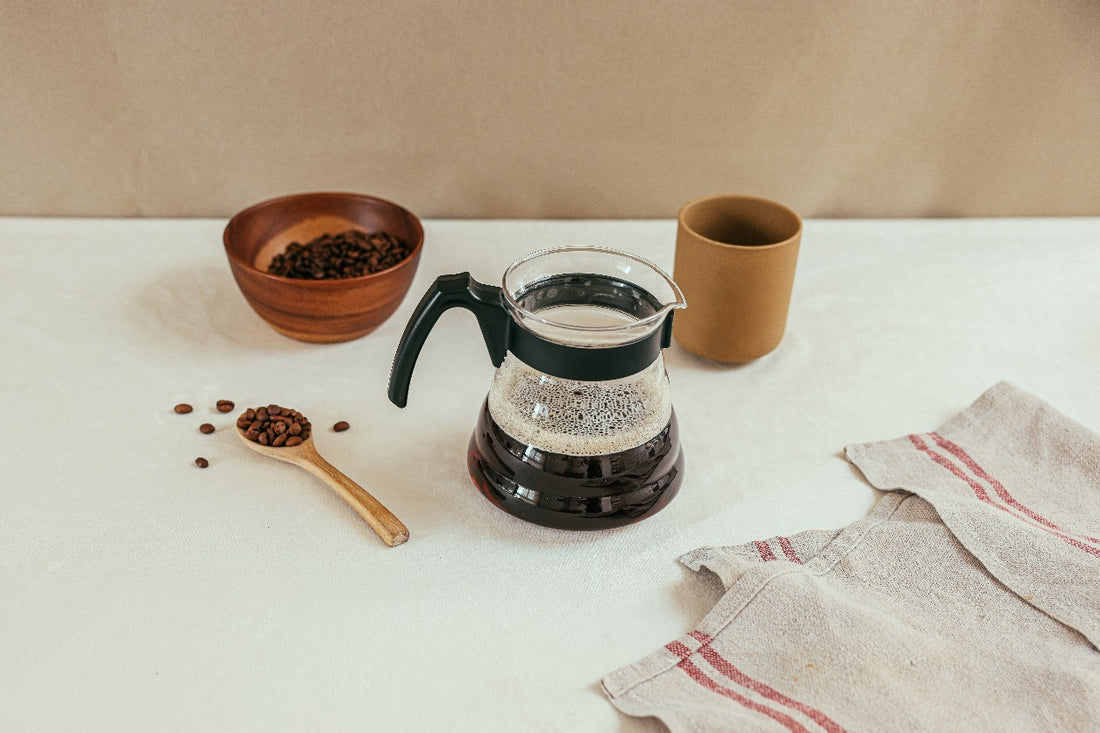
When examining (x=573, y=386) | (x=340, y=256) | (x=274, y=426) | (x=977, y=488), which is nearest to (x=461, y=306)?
(x=573, y=386)

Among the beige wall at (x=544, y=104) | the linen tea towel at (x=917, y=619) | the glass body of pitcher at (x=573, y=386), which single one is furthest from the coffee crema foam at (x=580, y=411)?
the beige wall at (x=544, y=104)

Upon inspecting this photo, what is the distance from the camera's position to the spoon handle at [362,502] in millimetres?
675

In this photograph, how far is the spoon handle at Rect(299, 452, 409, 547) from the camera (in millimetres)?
675

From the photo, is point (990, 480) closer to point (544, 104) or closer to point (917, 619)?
point (917, 619)

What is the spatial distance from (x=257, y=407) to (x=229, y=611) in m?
0.25

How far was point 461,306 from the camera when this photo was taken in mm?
657

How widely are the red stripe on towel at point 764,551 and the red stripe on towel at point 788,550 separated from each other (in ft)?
0.03

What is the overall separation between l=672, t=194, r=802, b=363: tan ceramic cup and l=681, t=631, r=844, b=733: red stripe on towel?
0.35 metres

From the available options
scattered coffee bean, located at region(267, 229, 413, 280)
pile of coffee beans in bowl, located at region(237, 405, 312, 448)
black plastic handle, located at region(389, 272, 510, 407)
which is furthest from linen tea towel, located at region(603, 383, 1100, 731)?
scattered coffee bean, located at region(267, 229, 413, 280)

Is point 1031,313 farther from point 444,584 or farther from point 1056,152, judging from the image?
point 444,584

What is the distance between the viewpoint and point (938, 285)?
3.45 feet

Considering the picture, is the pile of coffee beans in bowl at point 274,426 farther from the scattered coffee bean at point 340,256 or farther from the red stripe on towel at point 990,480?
the red stripe on towel at point 990,480

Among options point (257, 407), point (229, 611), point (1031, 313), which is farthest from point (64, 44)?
point (1031, 313)

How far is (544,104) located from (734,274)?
0.37 meters
